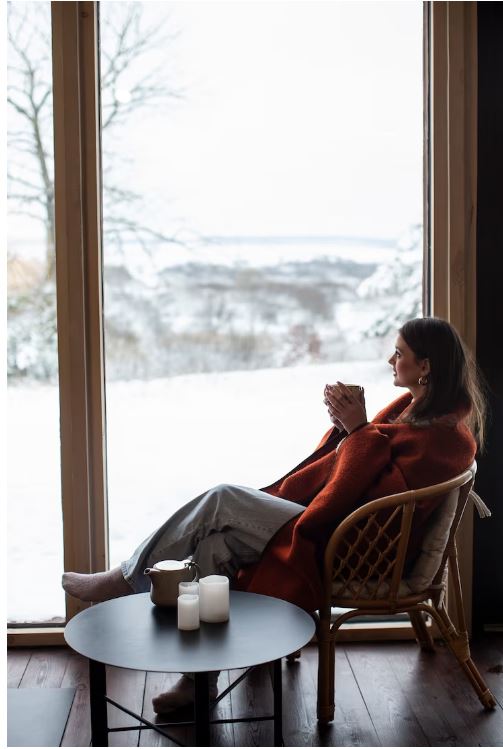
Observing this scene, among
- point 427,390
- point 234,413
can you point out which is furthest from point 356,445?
point 234,413

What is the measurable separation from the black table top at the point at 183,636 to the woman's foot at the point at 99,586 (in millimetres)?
294

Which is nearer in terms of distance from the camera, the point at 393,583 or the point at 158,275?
the point at 393,583

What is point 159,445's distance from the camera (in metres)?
3.05

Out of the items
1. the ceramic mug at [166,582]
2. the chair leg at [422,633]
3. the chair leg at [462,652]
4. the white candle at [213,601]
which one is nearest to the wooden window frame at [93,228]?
the chair leg at [422,633]

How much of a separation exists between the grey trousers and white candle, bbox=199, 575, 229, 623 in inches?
Answer: 16.2

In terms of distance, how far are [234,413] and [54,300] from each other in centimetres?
78

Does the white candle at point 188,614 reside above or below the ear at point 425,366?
below

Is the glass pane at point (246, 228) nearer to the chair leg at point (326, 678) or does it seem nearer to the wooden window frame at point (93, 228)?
the wooden window frame at point (93, 228)

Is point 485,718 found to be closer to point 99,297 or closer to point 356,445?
point 356,445

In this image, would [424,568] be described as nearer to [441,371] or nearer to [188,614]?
[441,371]

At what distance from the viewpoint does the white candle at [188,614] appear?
193 centimetres

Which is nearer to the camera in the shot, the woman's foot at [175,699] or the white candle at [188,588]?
the white candle at [188,588]

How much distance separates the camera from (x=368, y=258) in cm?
304

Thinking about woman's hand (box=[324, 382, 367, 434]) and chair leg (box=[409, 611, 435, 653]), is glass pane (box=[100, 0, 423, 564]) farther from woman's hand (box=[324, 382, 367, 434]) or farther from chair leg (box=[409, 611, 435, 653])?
chair leg (box=[409, 611, 435, 653])
